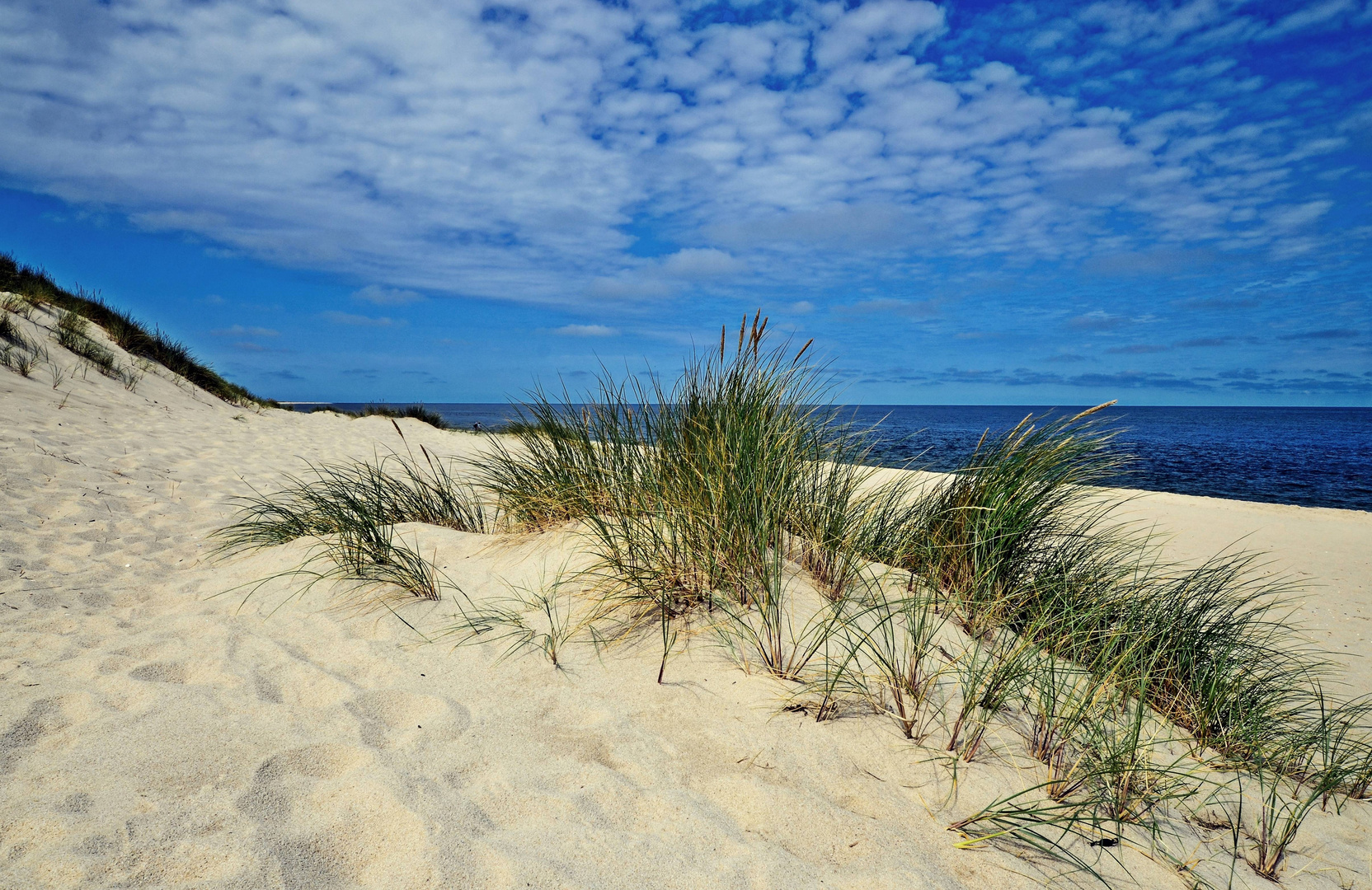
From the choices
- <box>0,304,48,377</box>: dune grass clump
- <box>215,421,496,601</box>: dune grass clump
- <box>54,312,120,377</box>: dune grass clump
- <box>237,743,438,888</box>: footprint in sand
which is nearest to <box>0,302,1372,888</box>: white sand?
<box>237,743,438,888</box>: footprint in sand

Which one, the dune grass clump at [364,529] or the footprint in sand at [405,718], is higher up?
the dune grass clump at [364,529]

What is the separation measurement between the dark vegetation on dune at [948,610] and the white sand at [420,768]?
0.12 m

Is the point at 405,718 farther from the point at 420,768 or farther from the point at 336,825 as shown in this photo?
the point at 336,825

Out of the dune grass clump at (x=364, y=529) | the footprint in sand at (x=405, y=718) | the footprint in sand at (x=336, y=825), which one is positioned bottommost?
the footprint in sand at (x=336, y=825)

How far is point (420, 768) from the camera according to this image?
5.91ft

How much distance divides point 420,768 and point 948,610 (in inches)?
84.2

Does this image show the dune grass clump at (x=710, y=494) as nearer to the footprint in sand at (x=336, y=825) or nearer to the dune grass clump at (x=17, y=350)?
the footprint in sand at (x=336, y=825)

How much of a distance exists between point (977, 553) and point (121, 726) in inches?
131

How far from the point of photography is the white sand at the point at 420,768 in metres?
1.48

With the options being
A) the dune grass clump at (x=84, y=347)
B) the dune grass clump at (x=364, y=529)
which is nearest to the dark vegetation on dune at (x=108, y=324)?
the dune grass clump at (x=84, y=347)

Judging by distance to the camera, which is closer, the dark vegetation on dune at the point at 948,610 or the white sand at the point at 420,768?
the white sand at the point at 420,768

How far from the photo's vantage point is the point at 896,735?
6.72 ft

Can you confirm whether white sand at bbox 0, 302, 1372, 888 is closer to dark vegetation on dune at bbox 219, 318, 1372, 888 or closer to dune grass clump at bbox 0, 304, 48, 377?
dark vegetation on dune at bbox 219, 318, 1372, 888

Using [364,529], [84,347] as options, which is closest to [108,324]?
[84,347]
